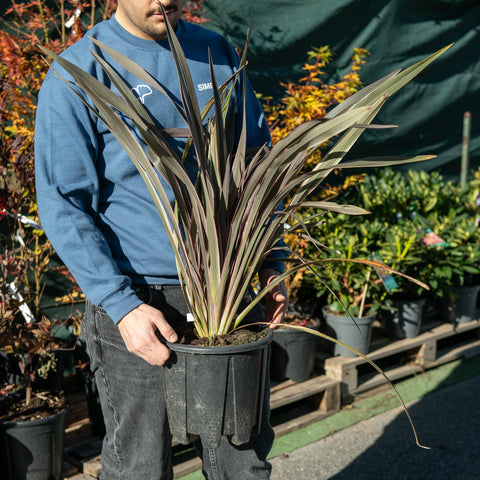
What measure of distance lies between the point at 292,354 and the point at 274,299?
154cm

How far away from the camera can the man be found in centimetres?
158

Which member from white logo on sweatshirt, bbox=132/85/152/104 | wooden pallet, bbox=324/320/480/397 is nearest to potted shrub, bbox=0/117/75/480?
white logo on sweatshirt, bbox=132/85/152/104

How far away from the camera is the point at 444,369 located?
4082 mm

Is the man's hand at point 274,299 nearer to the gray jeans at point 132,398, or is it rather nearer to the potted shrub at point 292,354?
the gray jeans at point 132,398

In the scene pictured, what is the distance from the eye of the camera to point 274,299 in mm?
1898

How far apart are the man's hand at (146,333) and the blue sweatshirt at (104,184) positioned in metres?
0.03

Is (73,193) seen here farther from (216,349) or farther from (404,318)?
(404,318)

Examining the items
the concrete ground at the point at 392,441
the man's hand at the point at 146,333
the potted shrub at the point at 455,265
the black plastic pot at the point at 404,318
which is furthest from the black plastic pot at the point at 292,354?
the man's hand at the point at 146,333

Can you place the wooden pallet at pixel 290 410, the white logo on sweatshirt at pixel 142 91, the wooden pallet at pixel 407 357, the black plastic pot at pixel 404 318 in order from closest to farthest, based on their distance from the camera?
1. the white logo on sweatshirt at pixel 142 91
2. the wooden pallet at pixel 290 410
3. the wooden pallet at pixel 407 357
4. the black plastic pot at pixel 404 318

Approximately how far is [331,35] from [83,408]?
3.18 meters

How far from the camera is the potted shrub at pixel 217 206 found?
56.4 inches

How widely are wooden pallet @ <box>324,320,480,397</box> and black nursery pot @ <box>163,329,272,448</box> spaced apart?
2.01 m

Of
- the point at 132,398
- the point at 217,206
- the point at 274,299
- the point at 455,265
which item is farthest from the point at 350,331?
the point at 217,206

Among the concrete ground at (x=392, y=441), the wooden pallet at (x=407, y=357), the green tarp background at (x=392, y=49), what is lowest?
the concrete ground at (x=392, y=441)
